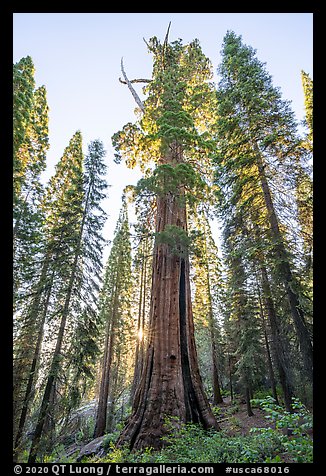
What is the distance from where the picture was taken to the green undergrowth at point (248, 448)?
359 centimetres

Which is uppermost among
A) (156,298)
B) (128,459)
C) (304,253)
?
(304,253)

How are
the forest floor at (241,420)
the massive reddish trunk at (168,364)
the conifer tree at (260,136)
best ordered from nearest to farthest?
the massive reddish trunk at (168,364), the conifer tree at (260,136), the forest floor at (241,420)

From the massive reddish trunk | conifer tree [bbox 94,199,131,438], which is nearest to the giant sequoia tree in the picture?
the massive reddish trunk

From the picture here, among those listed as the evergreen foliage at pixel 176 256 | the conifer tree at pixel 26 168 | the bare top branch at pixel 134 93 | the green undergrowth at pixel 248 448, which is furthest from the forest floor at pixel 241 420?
the bare top branch at pixel 134 93

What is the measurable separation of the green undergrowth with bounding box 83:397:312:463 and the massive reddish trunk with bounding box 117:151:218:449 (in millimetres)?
587

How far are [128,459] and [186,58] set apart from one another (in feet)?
50.5

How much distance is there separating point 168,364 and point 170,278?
250 cm

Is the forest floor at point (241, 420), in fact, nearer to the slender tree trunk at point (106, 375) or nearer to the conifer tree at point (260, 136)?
the conifer tree at point (260, 136)

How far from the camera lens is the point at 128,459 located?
4.79 meters

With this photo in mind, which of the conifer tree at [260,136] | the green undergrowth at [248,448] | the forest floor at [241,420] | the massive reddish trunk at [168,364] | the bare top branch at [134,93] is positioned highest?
the bare top branch at [134,93]

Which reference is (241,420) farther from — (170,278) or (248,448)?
(248,448)

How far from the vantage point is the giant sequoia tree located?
6238mm
